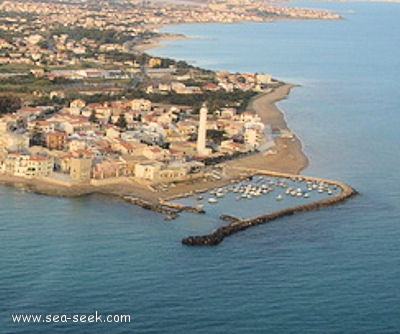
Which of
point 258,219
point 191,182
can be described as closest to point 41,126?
point 191,182

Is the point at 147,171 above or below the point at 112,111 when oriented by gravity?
above

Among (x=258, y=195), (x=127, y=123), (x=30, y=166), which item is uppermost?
(x=258, y=195)

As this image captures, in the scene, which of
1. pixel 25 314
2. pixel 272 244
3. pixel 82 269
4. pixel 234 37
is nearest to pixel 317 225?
pixel 272 244

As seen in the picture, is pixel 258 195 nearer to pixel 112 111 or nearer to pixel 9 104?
pixel 112 111

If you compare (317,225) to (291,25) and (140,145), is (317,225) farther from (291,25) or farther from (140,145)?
(291,25)

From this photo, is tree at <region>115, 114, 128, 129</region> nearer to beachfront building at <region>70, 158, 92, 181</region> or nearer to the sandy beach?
the sandy beach

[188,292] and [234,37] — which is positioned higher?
[188,292]

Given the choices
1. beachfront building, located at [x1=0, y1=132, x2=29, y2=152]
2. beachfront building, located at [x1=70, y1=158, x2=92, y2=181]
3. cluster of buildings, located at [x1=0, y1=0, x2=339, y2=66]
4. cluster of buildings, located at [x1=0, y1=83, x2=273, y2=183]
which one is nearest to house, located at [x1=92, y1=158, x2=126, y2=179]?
cluster of buildings, located at [x1=0, y1=83, x2=273, y2=183]
